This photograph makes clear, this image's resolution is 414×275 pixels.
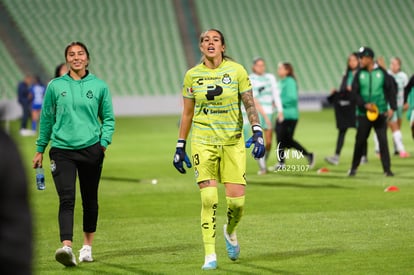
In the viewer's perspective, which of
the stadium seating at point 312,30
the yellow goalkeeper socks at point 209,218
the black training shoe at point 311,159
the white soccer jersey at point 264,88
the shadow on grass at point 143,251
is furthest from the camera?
the stadium seating at point 312,30

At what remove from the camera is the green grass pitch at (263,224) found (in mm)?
8945

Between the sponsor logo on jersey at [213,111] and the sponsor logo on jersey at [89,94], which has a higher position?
the sponsor logo on jersey at [89,94]

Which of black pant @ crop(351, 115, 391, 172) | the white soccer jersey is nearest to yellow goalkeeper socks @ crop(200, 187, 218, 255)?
black pant @ crop(351, 115, 391, 172)

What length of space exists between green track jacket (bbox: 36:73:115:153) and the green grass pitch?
74cm

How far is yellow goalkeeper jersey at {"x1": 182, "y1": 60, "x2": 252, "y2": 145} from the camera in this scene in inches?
338

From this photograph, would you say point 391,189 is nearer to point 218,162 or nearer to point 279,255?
point 279,255

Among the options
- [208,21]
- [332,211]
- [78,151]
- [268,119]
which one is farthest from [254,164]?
[208,21]

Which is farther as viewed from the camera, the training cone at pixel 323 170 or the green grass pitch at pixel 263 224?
the training cone at pixel 323 170

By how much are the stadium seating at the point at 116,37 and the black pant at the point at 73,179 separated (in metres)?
35.7

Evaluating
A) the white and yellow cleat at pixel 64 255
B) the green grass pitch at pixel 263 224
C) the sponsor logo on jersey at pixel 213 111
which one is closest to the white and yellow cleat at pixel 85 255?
the green grass pitch at pixel 263 224

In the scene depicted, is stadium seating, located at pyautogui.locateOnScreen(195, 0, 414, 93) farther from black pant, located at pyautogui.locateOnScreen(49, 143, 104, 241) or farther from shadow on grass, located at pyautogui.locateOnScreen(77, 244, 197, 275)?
black pant, located at pyautogui.locateOnScreen(49, 143, 104, 241)

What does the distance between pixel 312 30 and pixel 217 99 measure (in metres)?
43.3

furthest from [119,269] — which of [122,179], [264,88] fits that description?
[264,88]

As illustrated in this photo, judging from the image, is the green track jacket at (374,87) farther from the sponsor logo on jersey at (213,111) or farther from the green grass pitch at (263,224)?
the sponsor logo on jersey at (213,111)
